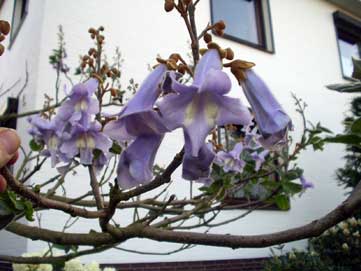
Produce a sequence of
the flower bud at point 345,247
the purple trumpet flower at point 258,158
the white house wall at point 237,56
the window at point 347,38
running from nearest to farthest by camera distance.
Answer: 1. the purple trumpet flower at point 258,158
2. the white house wall at point 237,56
3. the flower bud at point 345,247
4. the window at point 347,38

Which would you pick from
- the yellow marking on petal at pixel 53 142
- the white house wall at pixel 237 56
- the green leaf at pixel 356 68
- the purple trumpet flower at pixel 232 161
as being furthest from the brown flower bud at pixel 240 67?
the white house wall at pixel 237 56

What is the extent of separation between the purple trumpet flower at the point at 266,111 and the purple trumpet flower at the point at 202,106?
0.04 metres

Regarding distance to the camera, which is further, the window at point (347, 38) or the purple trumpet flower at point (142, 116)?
the window at point (347, 38)

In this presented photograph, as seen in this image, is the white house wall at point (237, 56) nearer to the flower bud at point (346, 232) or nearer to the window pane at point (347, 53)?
the window pane at point (347, 53)

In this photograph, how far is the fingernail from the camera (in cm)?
81

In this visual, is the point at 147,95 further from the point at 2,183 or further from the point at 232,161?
the point at 232,161

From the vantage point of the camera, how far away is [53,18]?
583 centimetres

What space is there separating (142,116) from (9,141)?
1.07 ft

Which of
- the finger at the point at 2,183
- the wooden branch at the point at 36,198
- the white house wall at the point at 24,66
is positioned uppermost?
the white house wall at the point at 24,66

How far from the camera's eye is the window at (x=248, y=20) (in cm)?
829

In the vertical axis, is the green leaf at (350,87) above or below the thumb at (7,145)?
above

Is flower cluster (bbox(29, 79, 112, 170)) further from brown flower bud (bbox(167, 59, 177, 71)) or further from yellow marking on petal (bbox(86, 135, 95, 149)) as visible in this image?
brown flower bud (bbox(167, 59, 177, 71))

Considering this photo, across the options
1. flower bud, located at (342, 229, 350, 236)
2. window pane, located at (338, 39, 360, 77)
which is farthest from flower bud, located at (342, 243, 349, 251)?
window pane, located at (338, 39, 360, 77)

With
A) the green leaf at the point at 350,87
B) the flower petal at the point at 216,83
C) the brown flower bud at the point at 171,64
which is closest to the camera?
the flower petal at the point at 216,83
